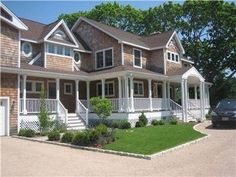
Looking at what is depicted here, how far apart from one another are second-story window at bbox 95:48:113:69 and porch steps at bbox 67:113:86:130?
6494 millimetres

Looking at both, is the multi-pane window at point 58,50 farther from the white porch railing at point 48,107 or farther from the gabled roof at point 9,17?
the gabled roof at point 9,17

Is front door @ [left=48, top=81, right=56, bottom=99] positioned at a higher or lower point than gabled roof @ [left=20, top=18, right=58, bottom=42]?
lower

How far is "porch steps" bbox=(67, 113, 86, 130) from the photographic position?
24386mm

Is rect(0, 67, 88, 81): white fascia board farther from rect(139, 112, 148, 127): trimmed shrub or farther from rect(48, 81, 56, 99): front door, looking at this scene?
rect(139, 112, 148, 127): trimmed shrub

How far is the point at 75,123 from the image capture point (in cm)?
2514

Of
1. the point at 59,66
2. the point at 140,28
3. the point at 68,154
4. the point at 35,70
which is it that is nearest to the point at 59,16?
the point at 140,28

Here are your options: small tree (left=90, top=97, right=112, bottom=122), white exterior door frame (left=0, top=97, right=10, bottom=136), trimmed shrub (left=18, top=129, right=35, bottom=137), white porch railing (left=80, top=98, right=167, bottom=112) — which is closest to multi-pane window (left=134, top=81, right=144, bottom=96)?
white porch railing (left=80, top=98, right=167, bottom=112)

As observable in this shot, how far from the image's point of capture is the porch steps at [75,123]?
24386mm

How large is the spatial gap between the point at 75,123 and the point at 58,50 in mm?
6237

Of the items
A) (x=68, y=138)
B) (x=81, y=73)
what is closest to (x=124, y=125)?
(x=81, y=73)

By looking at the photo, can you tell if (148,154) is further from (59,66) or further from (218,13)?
(218,13)

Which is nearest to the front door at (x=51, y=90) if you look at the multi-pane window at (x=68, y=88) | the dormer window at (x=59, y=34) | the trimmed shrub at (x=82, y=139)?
the multi-pane window at (x=68, y=88)

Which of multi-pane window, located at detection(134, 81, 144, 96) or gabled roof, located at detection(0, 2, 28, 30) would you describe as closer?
gabled roof, located at detection(0, 2, 28, 30)

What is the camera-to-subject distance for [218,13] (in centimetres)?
4650
